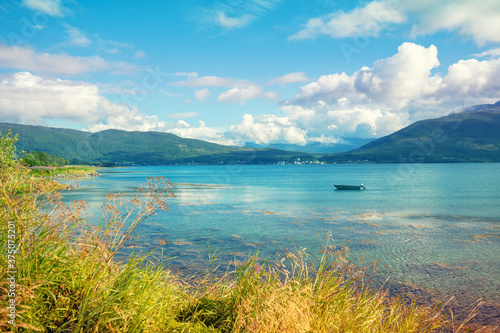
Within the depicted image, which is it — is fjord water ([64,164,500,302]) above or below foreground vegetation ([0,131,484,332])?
below

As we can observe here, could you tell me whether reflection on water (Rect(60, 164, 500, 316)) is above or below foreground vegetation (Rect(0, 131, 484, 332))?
below

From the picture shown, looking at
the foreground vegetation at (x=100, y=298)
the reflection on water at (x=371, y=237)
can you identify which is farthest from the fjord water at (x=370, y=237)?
the foreground vegetation at (x=100, y=298)

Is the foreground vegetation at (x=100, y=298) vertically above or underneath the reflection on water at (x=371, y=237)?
above

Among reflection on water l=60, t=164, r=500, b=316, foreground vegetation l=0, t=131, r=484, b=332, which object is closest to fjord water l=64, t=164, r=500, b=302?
reflection on water l=60, t=164, r=500, b=316

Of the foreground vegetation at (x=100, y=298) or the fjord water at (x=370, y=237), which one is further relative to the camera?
the fjord water at (x=370, y=237)

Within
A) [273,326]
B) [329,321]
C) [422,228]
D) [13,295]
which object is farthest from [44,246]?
[422,228]

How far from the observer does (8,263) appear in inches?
174

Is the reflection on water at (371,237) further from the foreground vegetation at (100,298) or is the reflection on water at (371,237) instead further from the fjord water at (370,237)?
the foreground vegetation at (100,298)

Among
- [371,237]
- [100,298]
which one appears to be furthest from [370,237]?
[100,298]

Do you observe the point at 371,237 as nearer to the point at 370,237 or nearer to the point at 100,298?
the point at 370,237

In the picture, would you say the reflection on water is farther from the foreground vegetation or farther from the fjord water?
the foreground vegetation

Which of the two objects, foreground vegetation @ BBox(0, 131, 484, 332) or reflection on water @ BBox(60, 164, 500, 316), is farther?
reflection on water @ BBox(60, 164, 500, 316)

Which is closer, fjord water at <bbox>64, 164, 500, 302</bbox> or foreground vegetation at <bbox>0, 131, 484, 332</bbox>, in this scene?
foreground vegetation at <bbox>0, 131, 484, 332</bbox>

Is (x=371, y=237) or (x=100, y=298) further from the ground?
(x=100, y=298)
